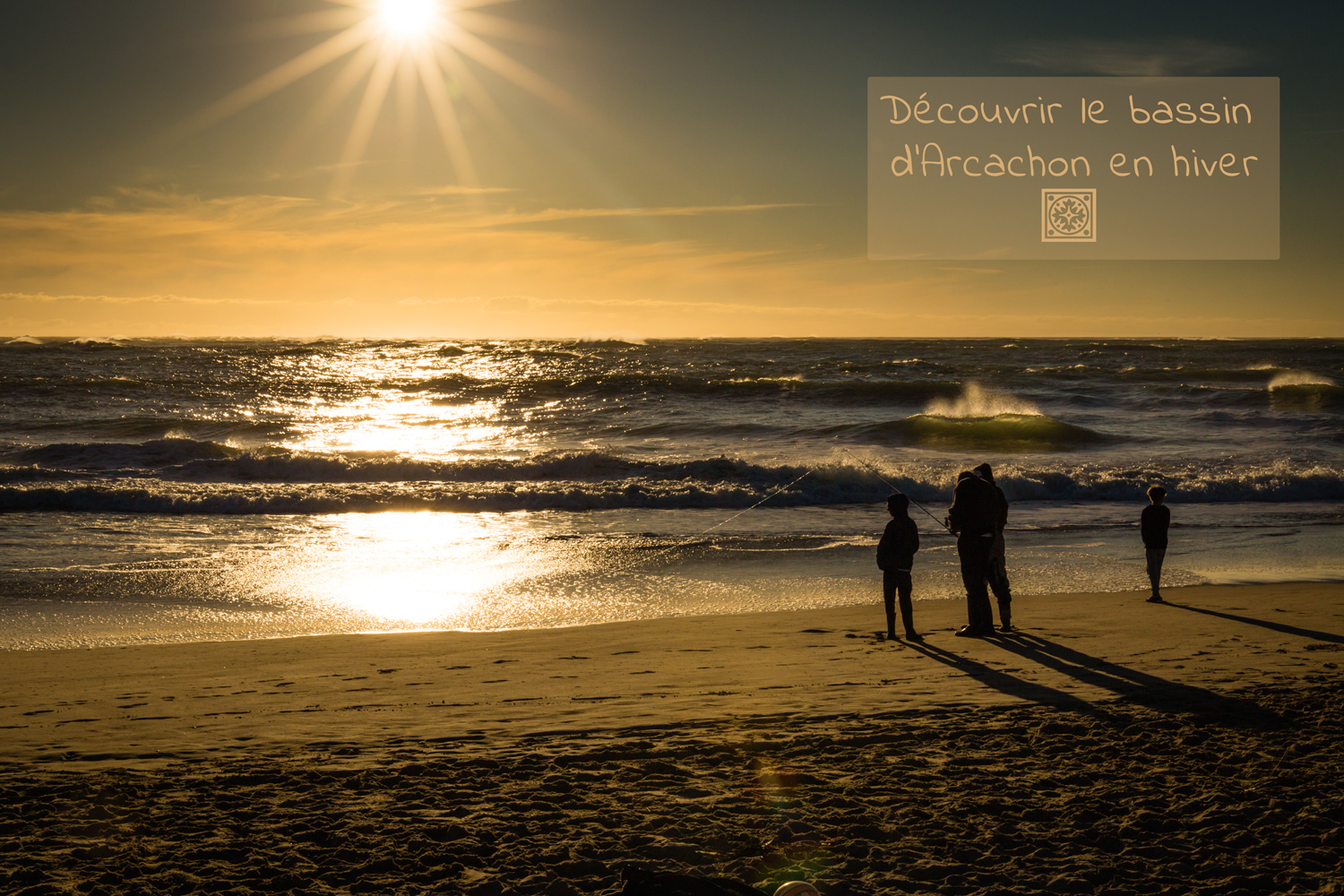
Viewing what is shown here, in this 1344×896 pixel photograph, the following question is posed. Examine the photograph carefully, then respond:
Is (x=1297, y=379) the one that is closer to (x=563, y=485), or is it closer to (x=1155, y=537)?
(x=563, y=485)

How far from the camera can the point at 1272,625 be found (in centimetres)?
777

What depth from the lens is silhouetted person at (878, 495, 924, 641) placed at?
24.6ft

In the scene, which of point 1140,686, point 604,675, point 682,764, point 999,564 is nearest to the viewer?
point 682,764

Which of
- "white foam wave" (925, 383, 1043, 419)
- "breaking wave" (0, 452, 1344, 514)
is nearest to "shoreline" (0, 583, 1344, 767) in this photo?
"breaking wave" (0, 452, 1344, 514)

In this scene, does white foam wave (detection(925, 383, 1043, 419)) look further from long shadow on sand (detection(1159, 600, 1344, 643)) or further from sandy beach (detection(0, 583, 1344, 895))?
sandy beach (detection(0, 583, 1344, 895))

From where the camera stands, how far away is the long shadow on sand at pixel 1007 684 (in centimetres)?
569

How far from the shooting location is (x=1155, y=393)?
1454 inches

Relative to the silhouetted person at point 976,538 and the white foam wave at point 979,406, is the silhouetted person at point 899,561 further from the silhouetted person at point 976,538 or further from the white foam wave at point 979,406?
the white foam wave at point 979,406

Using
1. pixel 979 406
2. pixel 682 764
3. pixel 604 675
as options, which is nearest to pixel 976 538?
pixel 604 675

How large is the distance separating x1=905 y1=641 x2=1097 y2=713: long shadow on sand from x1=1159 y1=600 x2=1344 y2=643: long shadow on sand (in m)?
2.91

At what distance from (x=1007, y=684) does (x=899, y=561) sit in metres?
1.54

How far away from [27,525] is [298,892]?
12.7 meters

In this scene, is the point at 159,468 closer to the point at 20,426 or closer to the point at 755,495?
the point at 20,426

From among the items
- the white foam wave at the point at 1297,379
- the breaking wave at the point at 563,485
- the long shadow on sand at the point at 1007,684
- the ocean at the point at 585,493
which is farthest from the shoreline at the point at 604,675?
the white foam wave at the point at 1297,379
